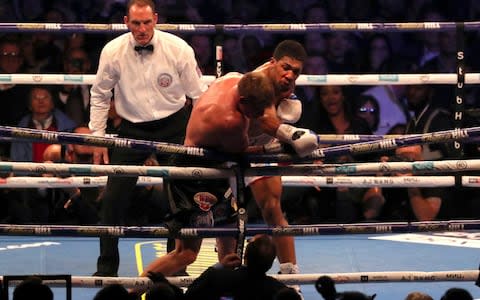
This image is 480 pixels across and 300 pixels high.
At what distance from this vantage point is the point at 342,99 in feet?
24.8

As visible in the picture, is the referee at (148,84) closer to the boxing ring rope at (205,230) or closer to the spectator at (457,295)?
the boxing ring rope at (205,230)

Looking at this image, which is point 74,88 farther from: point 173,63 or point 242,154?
point 242,154

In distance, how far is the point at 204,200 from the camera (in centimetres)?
468

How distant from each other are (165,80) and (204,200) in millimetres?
1465

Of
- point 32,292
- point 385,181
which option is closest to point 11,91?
point 385,181

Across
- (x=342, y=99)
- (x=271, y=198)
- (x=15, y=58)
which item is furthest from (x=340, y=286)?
(x=15, y=58)

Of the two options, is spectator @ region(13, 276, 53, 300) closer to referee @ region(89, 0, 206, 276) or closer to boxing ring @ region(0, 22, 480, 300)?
boxing ring @ region(0, 22, 480, 300)

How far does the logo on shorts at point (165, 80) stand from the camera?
5.98 meters

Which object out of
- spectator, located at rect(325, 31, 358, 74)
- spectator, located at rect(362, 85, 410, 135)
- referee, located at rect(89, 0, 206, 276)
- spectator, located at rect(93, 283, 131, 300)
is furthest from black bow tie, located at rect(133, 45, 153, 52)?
spectator, located at rect(93, 283, 131, 300)

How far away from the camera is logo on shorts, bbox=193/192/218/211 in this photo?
4.68 metres

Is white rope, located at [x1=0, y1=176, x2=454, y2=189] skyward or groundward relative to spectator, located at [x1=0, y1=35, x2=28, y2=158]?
groundward

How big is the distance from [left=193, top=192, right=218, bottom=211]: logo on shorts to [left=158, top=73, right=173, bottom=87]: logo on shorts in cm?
141

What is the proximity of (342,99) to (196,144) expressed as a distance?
3077mm

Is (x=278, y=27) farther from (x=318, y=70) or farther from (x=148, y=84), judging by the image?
(x=318, y=70)
